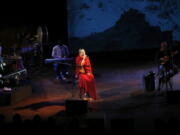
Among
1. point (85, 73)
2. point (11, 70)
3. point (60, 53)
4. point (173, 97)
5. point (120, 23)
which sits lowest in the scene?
point (173, 97)

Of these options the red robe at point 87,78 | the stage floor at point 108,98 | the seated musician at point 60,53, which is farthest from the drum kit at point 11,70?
the red robe at point 87,78

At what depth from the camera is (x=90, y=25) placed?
16234 millimetres

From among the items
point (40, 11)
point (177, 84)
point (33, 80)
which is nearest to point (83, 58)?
point (177, 84)

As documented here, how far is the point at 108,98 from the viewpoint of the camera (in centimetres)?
1005

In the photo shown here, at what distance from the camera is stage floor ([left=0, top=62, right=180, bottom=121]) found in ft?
27.8

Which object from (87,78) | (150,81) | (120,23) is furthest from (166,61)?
(120,23)

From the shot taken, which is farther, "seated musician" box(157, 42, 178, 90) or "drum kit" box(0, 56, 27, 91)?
"drum kit" box(0, 56, 27, 91)

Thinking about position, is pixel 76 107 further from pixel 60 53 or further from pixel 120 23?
pixel 120 23

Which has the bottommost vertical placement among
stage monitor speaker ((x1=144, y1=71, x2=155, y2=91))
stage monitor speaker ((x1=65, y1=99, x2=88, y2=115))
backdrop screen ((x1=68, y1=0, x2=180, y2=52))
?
stage monitor speaker ((x1=65, y1=99, x2=88, y2=115))

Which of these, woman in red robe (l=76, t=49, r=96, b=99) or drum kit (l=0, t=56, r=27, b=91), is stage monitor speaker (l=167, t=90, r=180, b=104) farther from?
drum kit (l=0, t=56, r=27, b=91)

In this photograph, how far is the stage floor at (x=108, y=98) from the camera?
8.47m

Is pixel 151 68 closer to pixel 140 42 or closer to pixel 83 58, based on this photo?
pixel 140 42

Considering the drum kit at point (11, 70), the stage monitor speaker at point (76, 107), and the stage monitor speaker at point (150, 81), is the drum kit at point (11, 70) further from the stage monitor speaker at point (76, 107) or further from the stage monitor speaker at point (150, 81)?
the stage monitor speaker at point (150, 81)

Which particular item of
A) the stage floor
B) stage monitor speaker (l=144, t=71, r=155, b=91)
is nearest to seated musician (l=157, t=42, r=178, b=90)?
stage monitor speaker (l=144, t=71, r=155, b=91)
